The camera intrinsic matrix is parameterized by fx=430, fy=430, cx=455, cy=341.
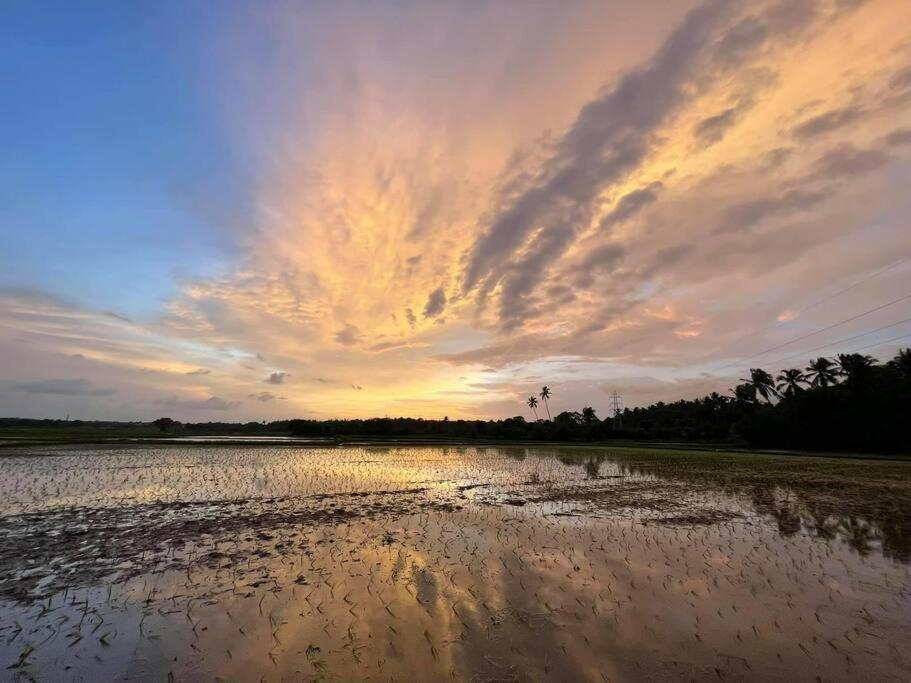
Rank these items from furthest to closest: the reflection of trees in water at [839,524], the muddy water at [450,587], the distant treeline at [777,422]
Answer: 1. the distant treeline at [777,422]
2. the reflection of trees in water at [839,524]
3. the muddy water at [450,587]

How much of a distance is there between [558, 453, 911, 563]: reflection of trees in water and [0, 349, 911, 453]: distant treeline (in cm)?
2432

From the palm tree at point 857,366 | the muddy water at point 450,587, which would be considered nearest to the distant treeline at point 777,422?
the palm tree at point 857,366

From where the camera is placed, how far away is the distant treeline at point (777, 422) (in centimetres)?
5250

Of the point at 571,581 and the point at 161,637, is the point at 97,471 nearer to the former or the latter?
the point at 161,637

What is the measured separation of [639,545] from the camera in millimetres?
12703

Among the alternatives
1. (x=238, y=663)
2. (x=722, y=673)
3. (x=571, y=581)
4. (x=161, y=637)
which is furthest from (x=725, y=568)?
(x=161, y=637)

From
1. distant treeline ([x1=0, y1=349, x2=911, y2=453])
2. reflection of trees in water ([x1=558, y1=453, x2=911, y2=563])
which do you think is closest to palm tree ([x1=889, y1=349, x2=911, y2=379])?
distant treeline ([x1=0, y1=349, x2=911, y2=453])

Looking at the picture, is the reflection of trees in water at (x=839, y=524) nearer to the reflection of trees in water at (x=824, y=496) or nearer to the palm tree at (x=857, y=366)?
the reflection of trees in water at (x=824, y=496)

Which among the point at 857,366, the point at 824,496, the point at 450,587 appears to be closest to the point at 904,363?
the point at 857,366

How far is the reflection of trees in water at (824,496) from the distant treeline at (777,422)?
2432cm

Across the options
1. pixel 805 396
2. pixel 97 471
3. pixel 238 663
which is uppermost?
pixel 805 396

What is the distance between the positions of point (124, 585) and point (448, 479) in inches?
779

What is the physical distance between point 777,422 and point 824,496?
52.9 metres

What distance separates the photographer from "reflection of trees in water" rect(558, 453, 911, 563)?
1401 centimetres
